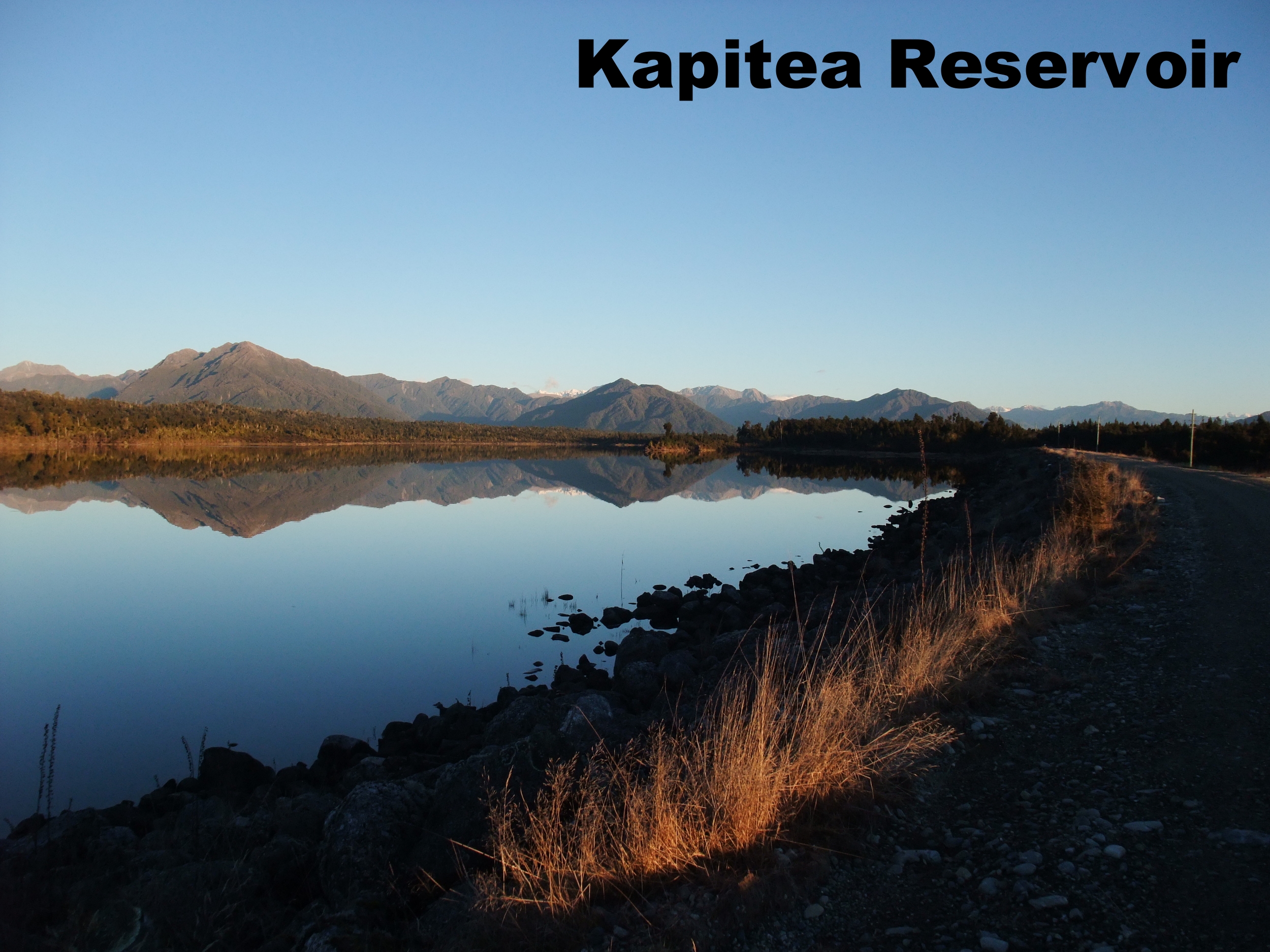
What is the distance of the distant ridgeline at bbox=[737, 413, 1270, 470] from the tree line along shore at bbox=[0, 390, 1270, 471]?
0.32 feet

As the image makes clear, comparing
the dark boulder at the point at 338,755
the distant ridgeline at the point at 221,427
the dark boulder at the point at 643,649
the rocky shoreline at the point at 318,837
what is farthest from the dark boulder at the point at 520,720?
the distant ridgeline at the point at 221,427

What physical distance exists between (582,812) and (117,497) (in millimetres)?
39528

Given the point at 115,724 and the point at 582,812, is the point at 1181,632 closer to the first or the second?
the point at 582,812

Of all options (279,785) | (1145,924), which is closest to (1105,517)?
(1145,924)

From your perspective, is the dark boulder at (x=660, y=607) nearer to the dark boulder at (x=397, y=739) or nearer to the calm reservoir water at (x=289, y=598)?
the calm reservoir water at (x=289, y=598)

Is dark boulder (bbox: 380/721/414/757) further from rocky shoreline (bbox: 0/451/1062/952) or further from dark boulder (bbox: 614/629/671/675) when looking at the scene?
dark boulder (bbox: 614/629/671/675)

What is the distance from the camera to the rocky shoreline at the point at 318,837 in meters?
3.78

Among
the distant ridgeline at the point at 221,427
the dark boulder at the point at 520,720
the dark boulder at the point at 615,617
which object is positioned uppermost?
the distant ridgeline at the point at 221,427

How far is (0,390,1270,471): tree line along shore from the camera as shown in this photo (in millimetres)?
36531

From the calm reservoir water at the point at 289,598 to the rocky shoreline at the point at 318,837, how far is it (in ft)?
4.85

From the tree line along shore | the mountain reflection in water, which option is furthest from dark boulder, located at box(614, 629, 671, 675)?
the tree line along shore

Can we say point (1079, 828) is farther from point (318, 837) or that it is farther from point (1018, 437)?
point (1018, 437)

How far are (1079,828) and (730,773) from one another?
185 cm

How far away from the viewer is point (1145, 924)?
9.21ft
